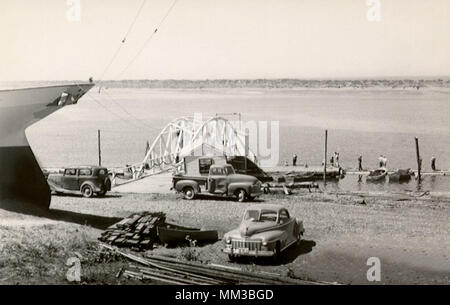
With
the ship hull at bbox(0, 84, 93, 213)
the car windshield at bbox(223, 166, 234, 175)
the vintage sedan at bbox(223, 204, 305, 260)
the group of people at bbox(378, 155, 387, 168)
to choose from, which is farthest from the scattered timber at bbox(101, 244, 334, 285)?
the group of people at bbox(378, 155, 387, 168)

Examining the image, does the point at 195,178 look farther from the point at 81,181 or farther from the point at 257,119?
the point at 81,181

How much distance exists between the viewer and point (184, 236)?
8.27 meters

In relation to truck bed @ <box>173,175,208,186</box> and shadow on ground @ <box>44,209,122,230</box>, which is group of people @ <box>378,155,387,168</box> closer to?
truck bed @ <box>173,175,208,186</box>

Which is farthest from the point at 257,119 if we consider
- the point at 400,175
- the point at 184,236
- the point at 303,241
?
the point at 400,175

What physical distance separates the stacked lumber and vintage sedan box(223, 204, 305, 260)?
1241mm

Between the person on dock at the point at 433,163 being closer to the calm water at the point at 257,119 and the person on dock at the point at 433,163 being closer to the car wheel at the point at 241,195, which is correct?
the calm water at the point at 257,119

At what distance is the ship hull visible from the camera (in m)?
9.06

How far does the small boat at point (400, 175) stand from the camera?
1329 centimetres

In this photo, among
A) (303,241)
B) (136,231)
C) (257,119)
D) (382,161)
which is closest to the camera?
(303,241)

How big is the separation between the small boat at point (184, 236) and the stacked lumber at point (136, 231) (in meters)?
0.16

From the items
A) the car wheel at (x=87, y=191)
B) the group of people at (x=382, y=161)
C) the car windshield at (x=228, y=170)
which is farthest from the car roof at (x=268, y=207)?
the group of people at (x=382, y=161)

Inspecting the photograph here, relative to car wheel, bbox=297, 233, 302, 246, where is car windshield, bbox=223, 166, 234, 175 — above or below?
above

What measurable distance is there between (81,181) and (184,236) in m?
2.23
